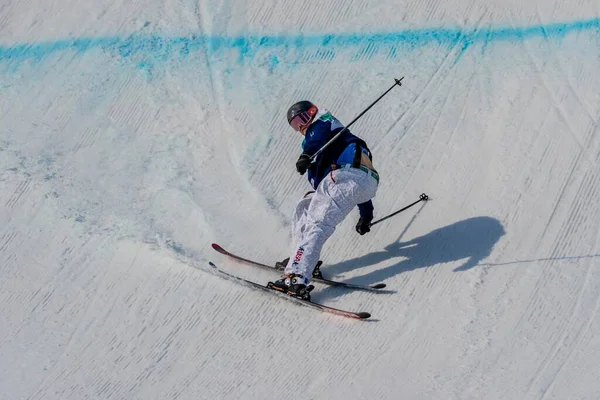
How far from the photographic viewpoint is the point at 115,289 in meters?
6.44

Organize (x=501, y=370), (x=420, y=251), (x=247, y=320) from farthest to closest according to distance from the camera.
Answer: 1. (x=420, y=251)
2. (x=247, y=320)
3. (x=501, y=370)

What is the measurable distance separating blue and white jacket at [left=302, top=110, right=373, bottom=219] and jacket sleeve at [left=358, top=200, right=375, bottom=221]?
41cm

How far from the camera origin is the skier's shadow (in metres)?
6.40

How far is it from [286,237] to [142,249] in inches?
45.8

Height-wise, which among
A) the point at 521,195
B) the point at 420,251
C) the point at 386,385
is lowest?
the point at 386,385

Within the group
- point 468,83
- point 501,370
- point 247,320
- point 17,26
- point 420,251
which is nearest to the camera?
point 501,370

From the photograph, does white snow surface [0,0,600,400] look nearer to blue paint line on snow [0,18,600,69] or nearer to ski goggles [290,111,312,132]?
blue paint line on snow [0,18,600,69]

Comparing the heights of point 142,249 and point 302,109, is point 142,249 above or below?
below

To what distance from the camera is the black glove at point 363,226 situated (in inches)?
254

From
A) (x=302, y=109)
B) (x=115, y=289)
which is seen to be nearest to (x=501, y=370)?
(x=302, y=109)

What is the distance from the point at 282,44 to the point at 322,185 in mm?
2828

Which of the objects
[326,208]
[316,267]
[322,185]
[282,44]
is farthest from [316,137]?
[282,44]

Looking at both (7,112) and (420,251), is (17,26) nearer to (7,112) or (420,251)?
(7,112)

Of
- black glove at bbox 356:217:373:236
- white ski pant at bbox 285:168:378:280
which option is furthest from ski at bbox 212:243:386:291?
black glove at bbox 356:217:373:236
